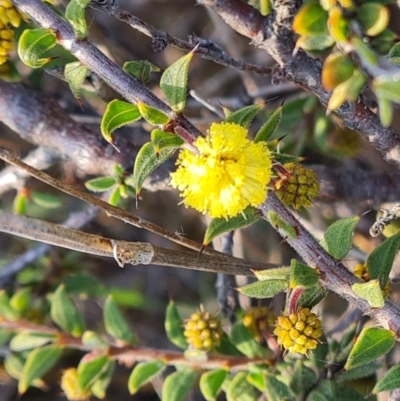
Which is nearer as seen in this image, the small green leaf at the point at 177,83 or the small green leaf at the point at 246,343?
the small green leaf at the point at 177,83

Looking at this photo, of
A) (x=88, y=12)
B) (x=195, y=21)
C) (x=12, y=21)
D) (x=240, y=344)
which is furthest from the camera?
(x=195, y=21)

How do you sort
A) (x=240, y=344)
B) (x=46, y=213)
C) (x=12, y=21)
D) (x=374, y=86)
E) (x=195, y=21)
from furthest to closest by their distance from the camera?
(x=195, y=21), (x=46, y=213), (x=240, y=344), (x=12, y=21), (x=374, y=86)

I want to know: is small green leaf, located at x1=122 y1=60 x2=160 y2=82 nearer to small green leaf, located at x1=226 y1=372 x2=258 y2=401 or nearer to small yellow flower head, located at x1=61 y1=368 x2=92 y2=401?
small green leaf, located at x1=226 y1=372 x2=258 y2=401

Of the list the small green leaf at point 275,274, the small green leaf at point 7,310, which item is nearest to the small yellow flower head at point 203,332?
the small green leaf at point 275,274

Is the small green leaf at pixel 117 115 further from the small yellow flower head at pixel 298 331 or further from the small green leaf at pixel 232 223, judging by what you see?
the small yellow flower head at pixel 298 331

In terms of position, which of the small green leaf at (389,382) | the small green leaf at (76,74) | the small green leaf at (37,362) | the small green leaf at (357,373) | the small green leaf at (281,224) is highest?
the small green leaf at (76,74)

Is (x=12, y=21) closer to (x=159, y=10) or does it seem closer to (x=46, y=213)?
(x=46, y=213)

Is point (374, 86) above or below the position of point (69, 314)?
above

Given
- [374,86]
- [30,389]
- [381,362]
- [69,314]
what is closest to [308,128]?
[381,362]
